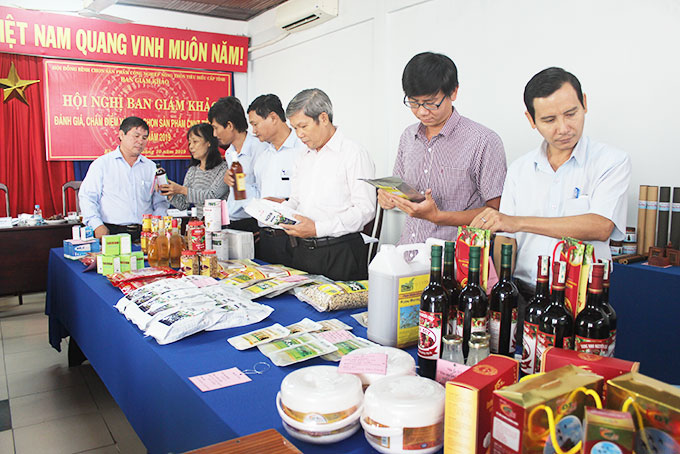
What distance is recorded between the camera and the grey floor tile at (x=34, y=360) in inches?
136

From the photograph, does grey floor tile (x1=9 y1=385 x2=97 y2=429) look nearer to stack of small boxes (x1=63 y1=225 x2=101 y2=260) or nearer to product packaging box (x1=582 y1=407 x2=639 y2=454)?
stack of small boxes (x1=63 y1=225 x2=101 y2=260)

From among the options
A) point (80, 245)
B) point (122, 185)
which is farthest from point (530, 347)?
point (122, 185)

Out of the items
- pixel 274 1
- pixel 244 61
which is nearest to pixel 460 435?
pixel 274 1

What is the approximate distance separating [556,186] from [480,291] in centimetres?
94

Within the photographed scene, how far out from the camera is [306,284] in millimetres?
2100

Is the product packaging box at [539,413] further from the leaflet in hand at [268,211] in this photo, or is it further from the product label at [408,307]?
the leaflet in hand at [268,211]

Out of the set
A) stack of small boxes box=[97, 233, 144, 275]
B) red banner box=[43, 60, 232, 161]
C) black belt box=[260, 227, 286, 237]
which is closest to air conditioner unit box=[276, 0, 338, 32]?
red banner box=[43, 60, 232, 161]

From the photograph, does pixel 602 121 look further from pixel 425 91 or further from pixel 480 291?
pixel 480 291

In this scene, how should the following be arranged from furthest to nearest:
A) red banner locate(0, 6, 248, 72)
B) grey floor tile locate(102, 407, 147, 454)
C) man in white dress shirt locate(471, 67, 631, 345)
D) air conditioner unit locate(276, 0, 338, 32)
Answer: red banner locate(0, 6, 248, 72)
air conditioner unit locate(276, 0, 338, 32)
grey floor tile locate(102, 407, 147, 454)
man in white dress shirt locate(471, 67, 631, 345)

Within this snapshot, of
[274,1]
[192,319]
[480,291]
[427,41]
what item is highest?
[274,1]

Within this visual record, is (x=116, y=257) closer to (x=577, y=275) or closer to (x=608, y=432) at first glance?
(x=577, y=275)

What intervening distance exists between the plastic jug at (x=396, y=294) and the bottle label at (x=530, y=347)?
36cm

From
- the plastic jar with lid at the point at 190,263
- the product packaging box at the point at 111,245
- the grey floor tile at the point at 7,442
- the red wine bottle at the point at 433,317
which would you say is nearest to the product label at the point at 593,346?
the red wine bottle at the point at 433,317

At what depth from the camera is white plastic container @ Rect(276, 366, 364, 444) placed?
977 mm
